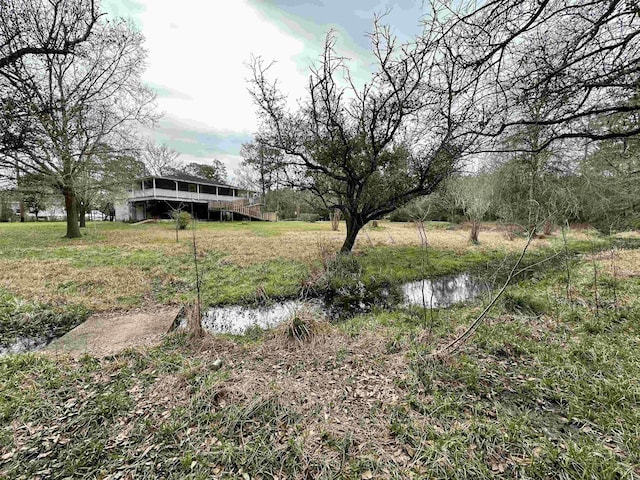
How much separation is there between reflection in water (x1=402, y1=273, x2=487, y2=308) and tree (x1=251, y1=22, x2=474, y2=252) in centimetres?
305

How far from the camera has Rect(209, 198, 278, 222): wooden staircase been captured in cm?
Result: 2694

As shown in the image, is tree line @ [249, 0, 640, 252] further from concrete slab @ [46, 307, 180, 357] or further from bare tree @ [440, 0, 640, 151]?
concrete slab @ [46, 307, 180, 357]

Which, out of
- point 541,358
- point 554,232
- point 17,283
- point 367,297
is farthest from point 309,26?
point 554,232

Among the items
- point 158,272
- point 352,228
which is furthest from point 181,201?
point 352,228

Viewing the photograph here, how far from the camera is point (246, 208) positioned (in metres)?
27.5

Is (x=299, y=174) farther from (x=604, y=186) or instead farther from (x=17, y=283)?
(x=604, y=186)

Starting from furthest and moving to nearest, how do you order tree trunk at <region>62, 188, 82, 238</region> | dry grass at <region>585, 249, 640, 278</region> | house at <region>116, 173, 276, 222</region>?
house at <region>116, 173, 276, 222</region> → tree trunk at <region>62, 188, 82, 238</region> → dry grass at <region>585, 249, 640, 278</region>

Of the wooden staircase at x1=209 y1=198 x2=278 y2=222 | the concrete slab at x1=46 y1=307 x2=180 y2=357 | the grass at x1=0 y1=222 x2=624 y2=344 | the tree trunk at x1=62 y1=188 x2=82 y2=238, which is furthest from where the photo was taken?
the wooden staircase at x1=209 y1=198 x2=278 y2=222

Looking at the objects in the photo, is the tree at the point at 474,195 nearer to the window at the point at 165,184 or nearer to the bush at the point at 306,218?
the bush at the point at 306,218

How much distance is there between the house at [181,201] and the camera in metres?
24.4

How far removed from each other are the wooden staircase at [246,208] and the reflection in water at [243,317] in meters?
23.4

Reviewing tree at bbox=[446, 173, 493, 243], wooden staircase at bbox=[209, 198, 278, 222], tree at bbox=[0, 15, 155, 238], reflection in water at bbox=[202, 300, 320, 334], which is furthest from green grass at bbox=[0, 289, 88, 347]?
wooden staircase at bbox=[209, 198, 278, 222]

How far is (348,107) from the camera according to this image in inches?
298

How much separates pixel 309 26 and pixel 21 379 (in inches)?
321
